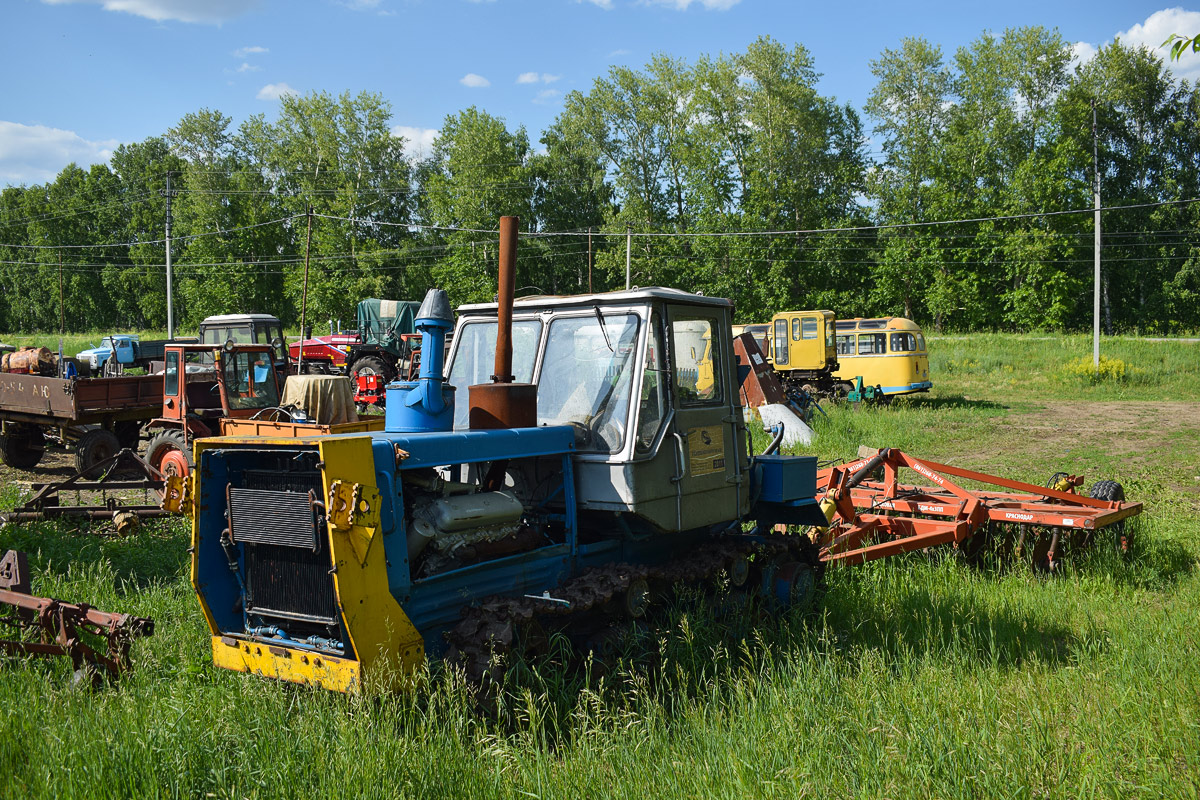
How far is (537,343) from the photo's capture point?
18.7ft

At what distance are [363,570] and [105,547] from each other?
6.11 m

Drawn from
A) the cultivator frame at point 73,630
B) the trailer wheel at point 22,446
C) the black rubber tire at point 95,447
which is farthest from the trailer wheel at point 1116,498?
the trailer wheel at point 22,446

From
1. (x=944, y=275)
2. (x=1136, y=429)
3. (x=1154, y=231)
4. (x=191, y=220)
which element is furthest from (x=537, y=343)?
(x=191, y=220)

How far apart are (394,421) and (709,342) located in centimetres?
219

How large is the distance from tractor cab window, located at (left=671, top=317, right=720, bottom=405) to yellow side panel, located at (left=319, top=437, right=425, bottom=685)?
2.17 meters

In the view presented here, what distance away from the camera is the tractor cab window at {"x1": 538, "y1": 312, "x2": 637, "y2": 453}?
207 inches

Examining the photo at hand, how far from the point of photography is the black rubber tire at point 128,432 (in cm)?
1616

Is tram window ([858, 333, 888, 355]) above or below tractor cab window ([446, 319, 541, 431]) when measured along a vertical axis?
above

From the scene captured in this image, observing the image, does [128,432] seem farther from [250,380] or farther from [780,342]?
[780,342]

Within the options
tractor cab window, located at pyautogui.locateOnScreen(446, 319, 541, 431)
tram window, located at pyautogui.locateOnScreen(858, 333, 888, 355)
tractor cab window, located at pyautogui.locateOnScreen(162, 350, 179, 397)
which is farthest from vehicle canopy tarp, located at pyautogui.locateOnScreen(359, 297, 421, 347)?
tractor cab window, located at pyautogui.locateOnScreen(446, 319, 541, 431)

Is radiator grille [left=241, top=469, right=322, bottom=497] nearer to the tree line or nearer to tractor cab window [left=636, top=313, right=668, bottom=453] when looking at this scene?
tractor cab window [left=636, top=313, right=668, bottom=453]

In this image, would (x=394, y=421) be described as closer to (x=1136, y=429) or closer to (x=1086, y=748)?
(x=1086, y=748)

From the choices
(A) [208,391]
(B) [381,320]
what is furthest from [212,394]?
(B) [381,320]

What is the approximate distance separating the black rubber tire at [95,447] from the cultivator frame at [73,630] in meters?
10.8
